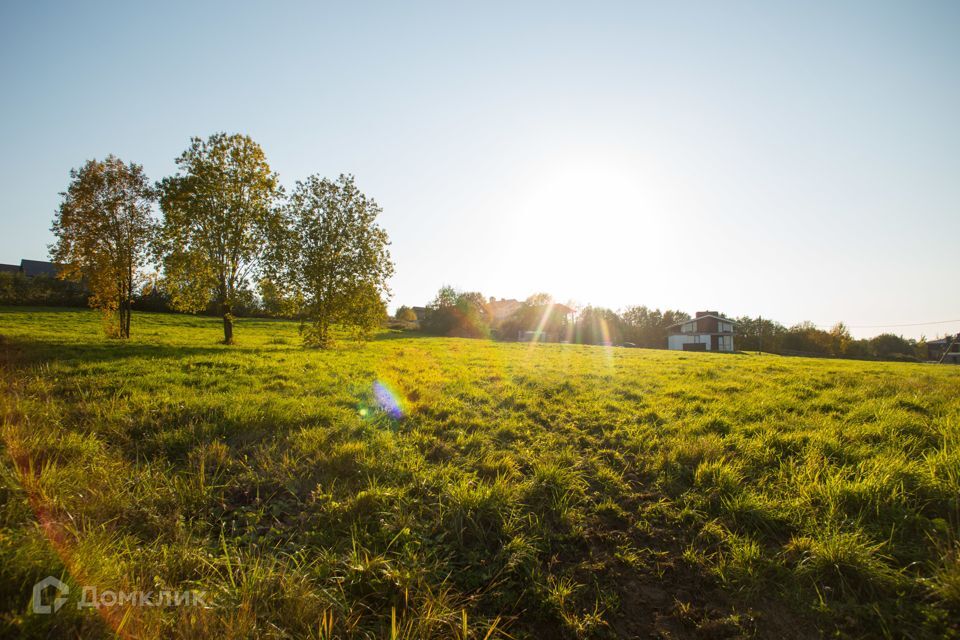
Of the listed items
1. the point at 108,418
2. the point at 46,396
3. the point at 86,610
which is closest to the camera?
the point at 86,610

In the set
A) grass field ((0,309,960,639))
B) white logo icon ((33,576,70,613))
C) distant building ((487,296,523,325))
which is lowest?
grass field ((0,309,960,639))

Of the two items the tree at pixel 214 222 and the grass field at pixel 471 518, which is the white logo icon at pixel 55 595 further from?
the tree at pixel 214 222

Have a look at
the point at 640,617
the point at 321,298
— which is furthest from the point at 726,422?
the point at 321,298

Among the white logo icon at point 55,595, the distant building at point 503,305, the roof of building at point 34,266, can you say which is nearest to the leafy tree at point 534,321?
the distant building at point 503,305

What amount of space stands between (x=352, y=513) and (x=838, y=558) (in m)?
4.34

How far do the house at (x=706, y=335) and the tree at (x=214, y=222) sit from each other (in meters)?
69.6

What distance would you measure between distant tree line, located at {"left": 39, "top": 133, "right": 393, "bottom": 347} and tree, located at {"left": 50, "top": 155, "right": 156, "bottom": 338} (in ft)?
0.17

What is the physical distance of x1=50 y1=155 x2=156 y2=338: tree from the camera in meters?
19.9

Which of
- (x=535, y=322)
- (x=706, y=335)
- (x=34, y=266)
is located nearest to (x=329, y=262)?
(x=535, y=322)

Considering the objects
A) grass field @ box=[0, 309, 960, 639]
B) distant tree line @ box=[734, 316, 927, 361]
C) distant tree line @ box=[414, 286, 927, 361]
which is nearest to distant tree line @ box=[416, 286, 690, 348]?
distant tree line @ box=[414, 286, 927, 361]

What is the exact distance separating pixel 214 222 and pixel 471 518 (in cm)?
2207

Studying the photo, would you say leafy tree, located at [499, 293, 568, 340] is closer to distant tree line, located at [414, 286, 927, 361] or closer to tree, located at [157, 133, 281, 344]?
distant tree line, located at [414, 286, 927, 361]

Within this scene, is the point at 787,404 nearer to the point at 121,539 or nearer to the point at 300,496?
the point at 300,496

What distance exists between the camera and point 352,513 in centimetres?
382
